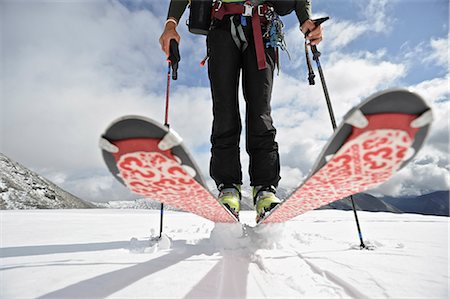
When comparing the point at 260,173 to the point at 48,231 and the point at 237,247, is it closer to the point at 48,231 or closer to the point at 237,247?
the point at 237,247

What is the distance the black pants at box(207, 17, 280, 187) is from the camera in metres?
2.30

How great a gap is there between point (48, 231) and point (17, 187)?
39.4 ft

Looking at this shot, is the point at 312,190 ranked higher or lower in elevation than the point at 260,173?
lower

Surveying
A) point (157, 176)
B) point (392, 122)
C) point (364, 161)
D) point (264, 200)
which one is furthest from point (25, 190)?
point (392, 122)

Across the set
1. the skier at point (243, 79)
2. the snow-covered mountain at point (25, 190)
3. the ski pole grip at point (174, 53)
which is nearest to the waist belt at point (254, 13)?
the skier at point (243, 79)

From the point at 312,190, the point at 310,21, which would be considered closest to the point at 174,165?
the point at 312,190

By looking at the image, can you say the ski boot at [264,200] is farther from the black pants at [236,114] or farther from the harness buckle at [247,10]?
the harness buckle at [247,10]

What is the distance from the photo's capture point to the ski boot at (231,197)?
2.06 metres

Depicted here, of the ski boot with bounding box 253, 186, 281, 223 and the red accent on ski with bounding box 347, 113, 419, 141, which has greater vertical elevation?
the red accent on ski with bounding box 347, 113, 419, 141

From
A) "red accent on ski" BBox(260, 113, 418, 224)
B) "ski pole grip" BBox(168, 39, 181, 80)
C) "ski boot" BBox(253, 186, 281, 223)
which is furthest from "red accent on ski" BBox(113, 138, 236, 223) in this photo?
"ski pole grip" BBox(168, 39, 181, 80)

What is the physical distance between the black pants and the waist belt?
76mm

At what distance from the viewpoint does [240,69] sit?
2.56m

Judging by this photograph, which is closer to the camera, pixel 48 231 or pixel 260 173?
pixel 260 173

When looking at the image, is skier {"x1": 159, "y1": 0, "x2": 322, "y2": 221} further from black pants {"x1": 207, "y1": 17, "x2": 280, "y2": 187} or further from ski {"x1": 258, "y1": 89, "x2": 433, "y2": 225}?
ski {"x1": 258, "y1": 89, "x2": 433, "y2": 225}
